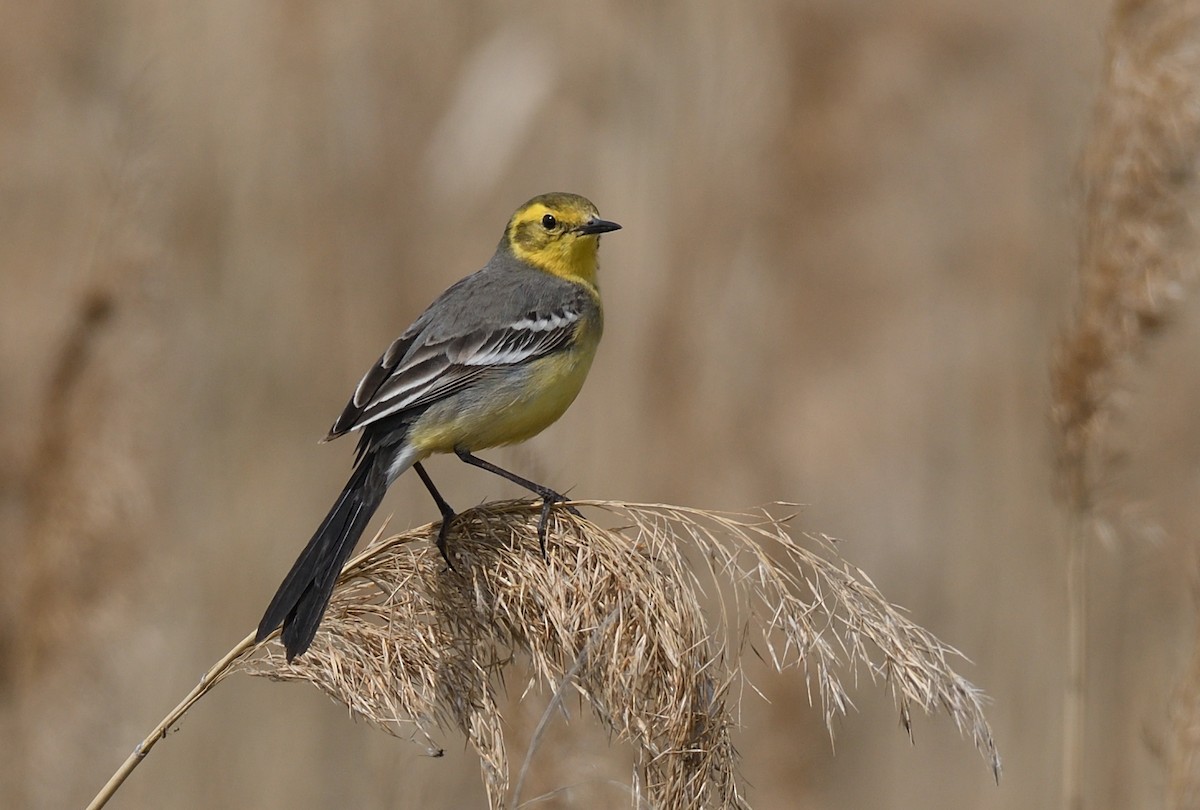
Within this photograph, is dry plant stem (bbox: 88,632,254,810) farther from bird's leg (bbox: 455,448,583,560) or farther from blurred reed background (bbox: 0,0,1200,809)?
blurred reed background (bbox: 0,0,1200,809)

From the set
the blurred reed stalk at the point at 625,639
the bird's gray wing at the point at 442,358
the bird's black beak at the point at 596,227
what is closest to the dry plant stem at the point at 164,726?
the blurred reed stalk at the point at 625,639

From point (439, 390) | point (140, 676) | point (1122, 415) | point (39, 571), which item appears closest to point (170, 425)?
point (140, 676)

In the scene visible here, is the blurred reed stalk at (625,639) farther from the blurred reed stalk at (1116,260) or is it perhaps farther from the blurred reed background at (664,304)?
the blurred reed background at (664,304)

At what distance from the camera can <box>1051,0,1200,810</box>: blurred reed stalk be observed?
3.61 metres

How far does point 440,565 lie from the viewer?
2.94 meters

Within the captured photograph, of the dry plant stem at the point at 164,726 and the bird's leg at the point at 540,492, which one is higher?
the bird's leg at the point at 540,492

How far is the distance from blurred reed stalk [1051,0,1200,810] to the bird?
1458 millimetres

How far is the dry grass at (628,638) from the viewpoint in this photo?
2.61m

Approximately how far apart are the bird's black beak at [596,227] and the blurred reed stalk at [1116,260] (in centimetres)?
174

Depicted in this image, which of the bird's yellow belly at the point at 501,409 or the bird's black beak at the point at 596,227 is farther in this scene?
the bird's black beak at the point at 596,227

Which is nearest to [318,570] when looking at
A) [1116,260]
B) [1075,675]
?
[1075,675]

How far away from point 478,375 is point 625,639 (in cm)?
153

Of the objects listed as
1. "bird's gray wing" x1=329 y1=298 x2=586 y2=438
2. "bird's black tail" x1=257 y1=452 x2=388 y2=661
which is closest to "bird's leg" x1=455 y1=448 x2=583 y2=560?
"bird's gray wing" x1=329 y1=298 x2=586 y2=438

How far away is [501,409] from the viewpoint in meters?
4.11
